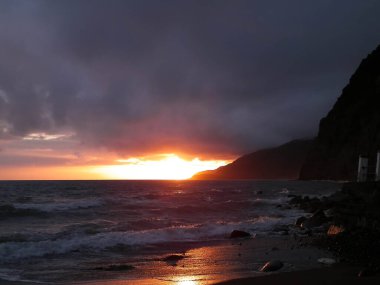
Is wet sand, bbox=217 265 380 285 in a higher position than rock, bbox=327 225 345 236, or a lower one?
lower

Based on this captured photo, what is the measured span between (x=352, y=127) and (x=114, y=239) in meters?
87.7

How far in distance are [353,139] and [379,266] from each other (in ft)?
297

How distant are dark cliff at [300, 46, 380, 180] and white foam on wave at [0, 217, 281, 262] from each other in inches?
2618

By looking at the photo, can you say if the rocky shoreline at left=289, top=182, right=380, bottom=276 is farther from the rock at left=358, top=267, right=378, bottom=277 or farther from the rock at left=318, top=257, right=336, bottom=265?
the rock at left=318, top=257, right=336, bottom=265

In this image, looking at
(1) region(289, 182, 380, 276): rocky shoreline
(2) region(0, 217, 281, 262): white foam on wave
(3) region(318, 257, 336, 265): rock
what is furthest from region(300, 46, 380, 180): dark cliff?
(3) region(318, 257, 336, 265): rock

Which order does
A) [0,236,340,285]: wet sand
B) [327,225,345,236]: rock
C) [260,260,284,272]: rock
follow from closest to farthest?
1. [0,236,340,285]: wet sand
2. [260,260,284,272]: rock
3. [327,225,345,236]: rock

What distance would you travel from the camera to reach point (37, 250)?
14.2 meters

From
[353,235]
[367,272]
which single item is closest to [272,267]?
[367,272]

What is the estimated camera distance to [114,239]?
53.5 feet

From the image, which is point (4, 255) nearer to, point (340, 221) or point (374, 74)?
point (340, 221)

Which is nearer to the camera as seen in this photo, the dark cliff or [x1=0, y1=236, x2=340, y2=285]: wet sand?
[x1=0, y1=236, x2=340, y2=285]: wet sand

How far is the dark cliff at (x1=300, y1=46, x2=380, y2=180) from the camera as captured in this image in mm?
87125

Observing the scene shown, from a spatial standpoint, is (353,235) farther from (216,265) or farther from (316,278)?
(316,278)

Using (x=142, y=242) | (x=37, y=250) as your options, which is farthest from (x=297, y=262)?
(x=37, y=250)
